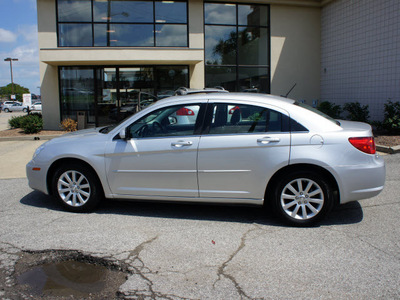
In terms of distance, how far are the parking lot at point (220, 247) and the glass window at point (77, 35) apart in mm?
10430

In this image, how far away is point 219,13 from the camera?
49.7ft

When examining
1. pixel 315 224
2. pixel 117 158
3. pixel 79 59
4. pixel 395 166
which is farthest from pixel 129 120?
pixel 79 59

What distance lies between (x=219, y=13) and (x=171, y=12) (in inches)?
80.9

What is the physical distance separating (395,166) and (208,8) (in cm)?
1055

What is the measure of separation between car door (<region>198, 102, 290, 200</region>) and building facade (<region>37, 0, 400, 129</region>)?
32.5 ft

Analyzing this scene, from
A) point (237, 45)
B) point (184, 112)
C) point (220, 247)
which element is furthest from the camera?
point (237, 45)

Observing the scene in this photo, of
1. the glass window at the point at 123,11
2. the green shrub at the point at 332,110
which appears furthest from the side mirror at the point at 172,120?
the glass window at the point at 123,11

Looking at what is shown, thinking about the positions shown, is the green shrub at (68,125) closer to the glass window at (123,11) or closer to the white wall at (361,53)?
the glass window at (123,11)

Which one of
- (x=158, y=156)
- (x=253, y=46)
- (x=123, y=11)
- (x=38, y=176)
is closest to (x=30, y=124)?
(x=123, y=11)

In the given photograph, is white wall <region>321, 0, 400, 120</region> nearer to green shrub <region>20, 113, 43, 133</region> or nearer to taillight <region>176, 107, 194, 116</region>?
taillight <region>176, 107, 194, 116</region>

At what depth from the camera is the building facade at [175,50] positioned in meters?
14.2

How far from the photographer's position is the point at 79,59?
44.5 ft

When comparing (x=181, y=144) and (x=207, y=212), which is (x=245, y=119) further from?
(x=207, y=212)

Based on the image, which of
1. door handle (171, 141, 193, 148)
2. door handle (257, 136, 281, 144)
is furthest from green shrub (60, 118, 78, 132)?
door handle (257, 136, 281, 144)
